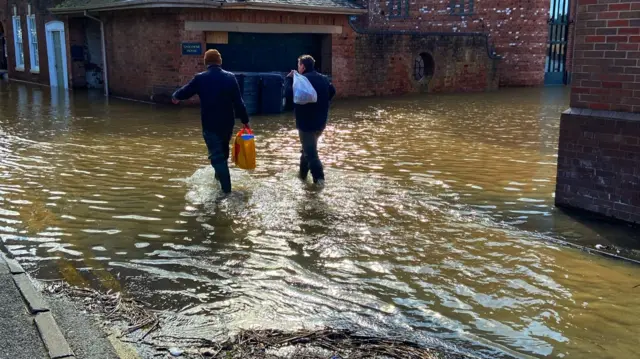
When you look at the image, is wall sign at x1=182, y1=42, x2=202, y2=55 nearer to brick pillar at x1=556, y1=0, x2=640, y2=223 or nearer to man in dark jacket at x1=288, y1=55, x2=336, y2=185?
man in dark jacket at x1=288, y1=55, x2=336, y2=185

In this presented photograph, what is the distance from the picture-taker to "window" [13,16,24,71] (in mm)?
27531

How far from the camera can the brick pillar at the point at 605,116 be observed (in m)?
6.67

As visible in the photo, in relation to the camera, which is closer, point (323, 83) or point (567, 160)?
point (567, 160)

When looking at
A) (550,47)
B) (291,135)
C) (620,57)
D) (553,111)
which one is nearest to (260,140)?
(291,135)

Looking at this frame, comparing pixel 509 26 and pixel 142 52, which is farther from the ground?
pixel 509 26

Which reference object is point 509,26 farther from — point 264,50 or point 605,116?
point 605,116

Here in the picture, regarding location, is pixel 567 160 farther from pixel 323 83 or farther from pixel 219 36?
pixel 219 36

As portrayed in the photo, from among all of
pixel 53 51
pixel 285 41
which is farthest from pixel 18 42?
pixel 285 41

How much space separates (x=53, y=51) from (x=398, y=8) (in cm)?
1462

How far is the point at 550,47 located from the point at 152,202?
→ 25.0 meters

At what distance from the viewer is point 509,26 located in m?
27.3

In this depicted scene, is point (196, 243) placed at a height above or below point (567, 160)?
below

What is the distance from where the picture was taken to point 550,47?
28.8 m

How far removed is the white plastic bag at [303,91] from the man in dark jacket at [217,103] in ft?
2.34
